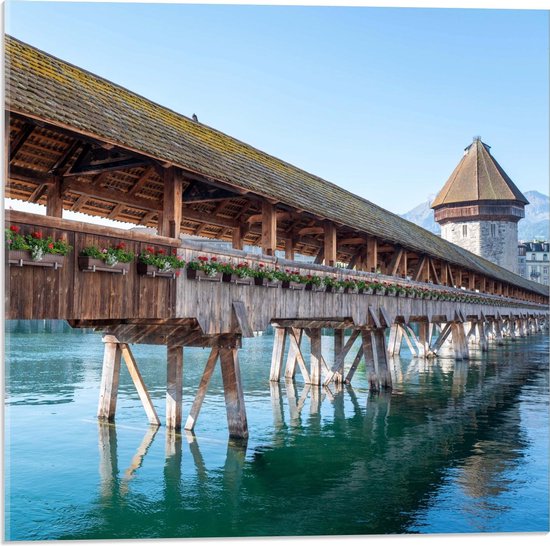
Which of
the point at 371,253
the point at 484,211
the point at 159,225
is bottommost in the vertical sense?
the point at 371,253

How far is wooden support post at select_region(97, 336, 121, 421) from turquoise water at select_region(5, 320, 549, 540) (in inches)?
16.3

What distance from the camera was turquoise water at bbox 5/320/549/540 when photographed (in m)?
9.66

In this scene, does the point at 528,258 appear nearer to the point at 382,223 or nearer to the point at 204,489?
the point at 382,223

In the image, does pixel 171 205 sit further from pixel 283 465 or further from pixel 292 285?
pixel 283 465

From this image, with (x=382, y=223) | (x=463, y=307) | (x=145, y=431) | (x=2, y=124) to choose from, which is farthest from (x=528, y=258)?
(x=2, y=124)

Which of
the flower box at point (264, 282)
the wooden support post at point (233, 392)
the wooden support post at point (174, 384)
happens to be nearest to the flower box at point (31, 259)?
the flower box at point (264, 282)

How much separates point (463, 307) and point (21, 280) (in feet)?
85.0

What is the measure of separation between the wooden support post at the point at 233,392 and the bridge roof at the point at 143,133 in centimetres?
340

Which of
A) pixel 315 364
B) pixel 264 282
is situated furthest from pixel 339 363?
pixel 264 282

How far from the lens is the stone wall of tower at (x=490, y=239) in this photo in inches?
2707

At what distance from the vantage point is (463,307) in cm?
3073

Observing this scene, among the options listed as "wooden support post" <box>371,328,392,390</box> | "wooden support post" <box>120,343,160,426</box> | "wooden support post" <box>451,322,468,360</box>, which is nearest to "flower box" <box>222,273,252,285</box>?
"wooden support post" <box>120,343,160,426</box>

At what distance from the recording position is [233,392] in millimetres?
13609

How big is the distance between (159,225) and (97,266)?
6095mm
